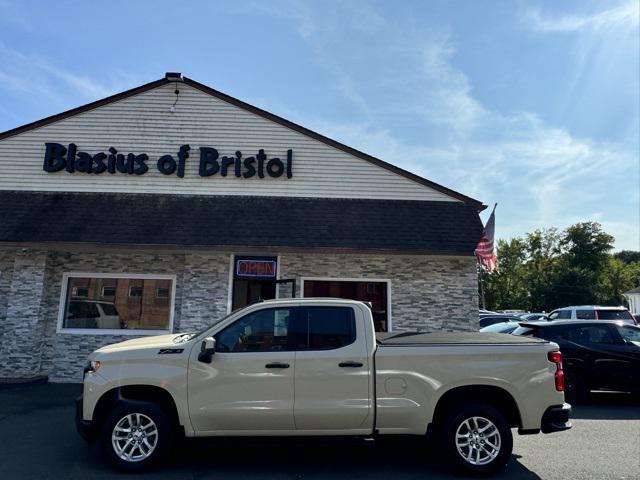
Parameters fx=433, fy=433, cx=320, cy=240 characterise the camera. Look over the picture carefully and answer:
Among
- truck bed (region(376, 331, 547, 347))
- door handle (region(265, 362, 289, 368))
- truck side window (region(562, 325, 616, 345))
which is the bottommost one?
door handle (region(265, 362, 289, 368))

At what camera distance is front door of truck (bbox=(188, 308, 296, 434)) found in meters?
4.70

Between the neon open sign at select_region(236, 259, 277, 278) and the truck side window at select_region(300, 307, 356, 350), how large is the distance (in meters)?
5.46

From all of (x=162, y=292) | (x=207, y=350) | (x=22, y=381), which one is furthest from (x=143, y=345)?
(x=22, y=381)

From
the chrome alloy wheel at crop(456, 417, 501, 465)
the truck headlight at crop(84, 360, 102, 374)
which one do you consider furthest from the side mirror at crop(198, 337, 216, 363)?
the chrome alloy wheel at crop(456, 417, 501, 465)

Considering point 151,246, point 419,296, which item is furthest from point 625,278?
point 151,246

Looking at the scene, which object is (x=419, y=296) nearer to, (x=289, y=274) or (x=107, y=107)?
(x=289, y=274)

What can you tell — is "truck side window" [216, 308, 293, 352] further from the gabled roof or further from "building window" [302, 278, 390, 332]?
the gabled roof

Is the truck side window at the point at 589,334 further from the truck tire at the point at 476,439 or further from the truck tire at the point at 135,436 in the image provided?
the truck tire at the point at 135,436

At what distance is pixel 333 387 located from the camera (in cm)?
472

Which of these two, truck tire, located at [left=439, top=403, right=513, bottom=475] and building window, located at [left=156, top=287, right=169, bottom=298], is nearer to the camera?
truck tire, located at [left=439, top=403, right=513, bottom=475]

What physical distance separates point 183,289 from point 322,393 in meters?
6.49

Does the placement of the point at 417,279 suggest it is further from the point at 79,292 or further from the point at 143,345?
the point at 79,292

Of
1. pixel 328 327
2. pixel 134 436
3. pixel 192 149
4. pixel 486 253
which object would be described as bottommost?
pixel 134 436

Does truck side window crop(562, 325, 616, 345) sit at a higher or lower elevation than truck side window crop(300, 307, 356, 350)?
lower
